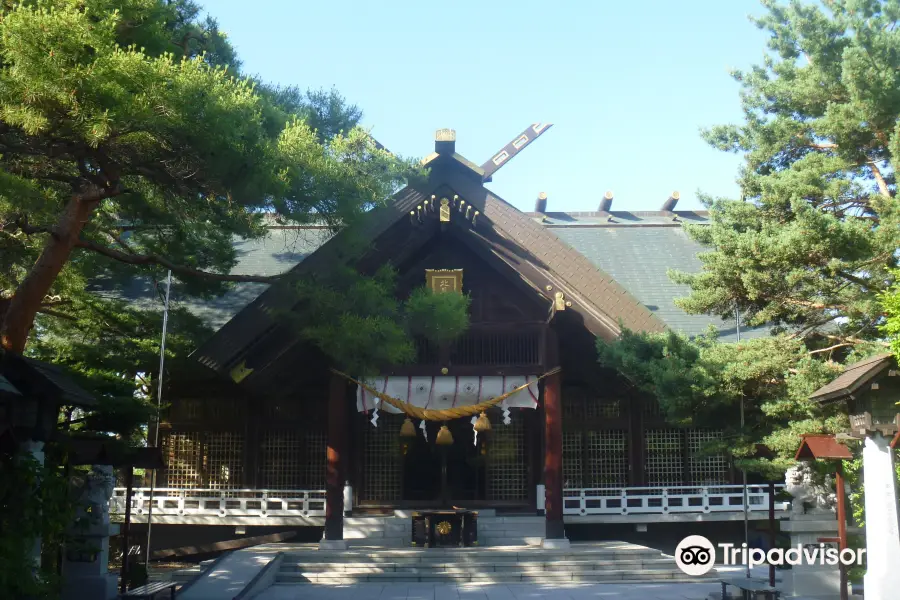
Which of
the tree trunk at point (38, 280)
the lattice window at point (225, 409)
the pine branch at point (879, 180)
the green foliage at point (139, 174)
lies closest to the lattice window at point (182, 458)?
the lattice window at point (225, 409)

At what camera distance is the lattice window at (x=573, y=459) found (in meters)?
19.1

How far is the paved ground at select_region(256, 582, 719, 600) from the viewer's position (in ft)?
42.6

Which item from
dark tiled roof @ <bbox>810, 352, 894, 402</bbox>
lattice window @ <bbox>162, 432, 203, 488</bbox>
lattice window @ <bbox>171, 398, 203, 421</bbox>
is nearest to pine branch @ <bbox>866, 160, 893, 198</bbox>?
dark tiled roof @ <bbox>810, 352, 894, 402</bbox>

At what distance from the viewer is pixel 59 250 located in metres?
10.4

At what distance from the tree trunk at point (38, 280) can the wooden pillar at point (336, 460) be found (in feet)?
23.8

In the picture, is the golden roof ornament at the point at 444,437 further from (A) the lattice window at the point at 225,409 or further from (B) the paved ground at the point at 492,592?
(A) the lattice window at the point at 225,409

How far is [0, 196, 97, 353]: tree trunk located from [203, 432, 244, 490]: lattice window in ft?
31.9

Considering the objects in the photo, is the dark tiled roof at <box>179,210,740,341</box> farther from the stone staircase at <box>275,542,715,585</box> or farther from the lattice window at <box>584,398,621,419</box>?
the stone staircase at <box>275,542,715,585</box>

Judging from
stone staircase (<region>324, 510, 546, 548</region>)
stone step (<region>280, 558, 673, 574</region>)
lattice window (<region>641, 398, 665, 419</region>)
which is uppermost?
lattice window (<region>641, 398, 665, 419</region>)

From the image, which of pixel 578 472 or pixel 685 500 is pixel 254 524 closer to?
pixel 578 472

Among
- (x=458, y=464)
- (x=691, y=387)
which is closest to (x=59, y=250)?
(x=691, y=387)

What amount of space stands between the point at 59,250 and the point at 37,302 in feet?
2.27

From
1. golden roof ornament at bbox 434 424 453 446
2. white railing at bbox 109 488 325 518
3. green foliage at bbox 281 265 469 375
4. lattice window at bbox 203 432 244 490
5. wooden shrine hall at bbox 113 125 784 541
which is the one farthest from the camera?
lattice window at bbox 203 432 244 490

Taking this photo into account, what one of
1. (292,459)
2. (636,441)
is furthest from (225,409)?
(636,441)
